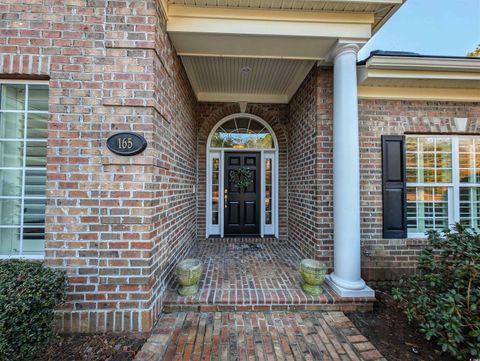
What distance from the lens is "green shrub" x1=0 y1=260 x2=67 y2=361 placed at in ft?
4.80

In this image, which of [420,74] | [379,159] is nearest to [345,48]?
[420,74]

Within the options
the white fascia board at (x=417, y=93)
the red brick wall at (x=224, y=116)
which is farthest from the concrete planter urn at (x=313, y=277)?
the white fascia board at (x=417, y=93)

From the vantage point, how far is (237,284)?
271 centimetres

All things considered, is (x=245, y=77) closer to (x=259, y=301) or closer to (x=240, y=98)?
(x=240, y=98)

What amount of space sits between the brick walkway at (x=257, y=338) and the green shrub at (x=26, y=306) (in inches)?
30.2

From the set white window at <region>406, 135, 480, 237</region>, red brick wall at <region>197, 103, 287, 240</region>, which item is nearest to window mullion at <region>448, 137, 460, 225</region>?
white window at <region>406, 135, 480, 237</region>

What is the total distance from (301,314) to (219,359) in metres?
1.02

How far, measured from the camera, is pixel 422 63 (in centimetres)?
292

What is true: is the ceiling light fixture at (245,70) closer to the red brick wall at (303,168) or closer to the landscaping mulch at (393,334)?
the red brick wall at (303,168)

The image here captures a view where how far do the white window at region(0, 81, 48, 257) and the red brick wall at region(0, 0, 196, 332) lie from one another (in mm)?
276

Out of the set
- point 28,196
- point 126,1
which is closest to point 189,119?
point 126,1

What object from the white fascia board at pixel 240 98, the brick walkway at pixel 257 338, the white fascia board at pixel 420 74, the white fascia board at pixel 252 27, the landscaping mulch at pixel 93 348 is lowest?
the landscaping mulch at pixel 93 348

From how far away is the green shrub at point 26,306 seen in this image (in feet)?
4.80

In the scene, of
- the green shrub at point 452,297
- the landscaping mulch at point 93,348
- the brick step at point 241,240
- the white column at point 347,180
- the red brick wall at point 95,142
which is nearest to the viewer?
the green shrub at point 452,297
